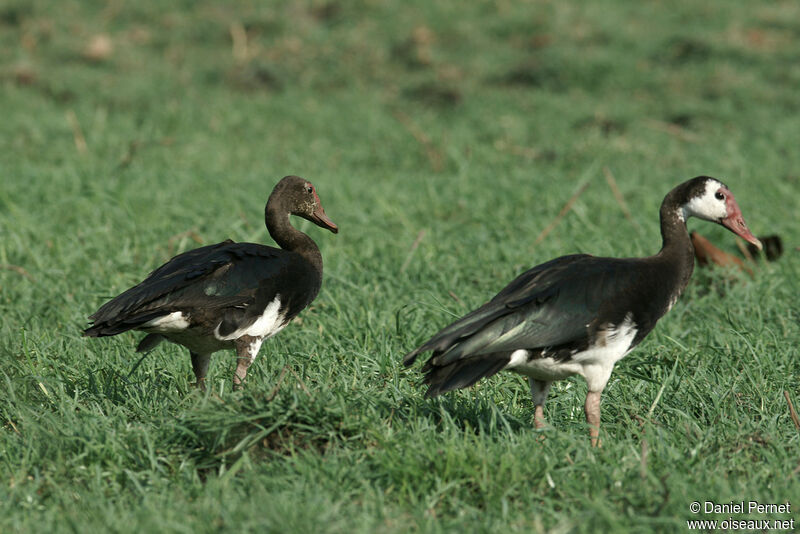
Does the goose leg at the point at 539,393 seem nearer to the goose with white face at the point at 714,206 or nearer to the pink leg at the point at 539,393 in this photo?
the pink leg at the point at 539,393

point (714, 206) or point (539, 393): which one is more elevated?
point (714, 206)

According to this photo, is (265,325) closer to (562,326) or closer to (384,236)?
(562,326)

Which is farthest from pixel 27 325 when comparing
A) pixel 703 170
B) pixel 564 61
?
pixel 564 61

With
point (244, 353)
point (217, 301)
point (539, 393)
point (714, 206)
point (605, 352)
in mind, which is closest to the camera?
point (605, 352)

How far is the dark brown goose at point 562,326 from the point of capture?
3.58 m

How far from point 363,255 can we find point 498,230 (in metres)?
1.08

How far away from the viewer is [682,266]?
13.4ft

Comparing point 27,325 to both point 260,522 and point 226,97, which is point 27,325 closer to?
point 260,522

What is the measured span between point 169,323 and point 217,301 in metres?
0.22

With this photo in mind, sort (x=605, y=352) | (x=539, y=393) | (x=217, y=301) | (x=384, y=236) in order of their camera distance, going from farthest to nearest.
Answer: (x=384, y=236) < (x=217, y=301) < (x=539, y=393) < (x=605, y=352)

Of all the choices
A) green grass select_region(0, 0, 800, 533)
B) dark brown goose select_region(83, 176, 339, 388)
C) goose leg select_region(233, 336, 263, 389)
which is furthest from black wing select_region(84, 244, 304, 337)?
green grass select_region(0, 0, 800, 533)

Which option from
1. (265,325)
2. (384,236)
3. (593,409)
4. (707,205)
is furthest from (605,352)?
(384,236)

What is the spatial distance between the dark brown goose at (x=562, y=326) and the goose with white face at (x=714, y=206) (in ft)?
0.90

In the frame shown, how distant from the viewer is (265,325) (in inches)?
167
